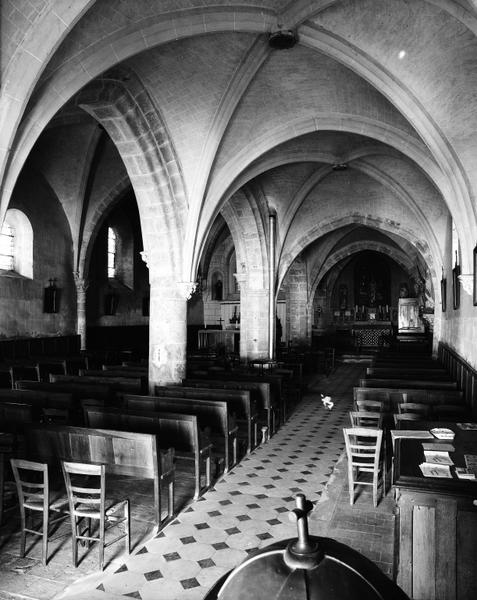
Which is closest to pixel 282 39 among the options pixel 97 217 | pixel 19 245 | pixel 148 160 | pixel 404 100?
pixel 404 100

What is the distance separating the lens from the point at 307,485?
768 cm

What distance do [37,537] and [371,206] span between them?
17566 millimetres

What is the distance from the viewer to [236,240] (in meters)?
18.9

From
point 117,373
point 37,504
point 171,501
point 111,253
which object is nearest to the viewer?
point 37,504

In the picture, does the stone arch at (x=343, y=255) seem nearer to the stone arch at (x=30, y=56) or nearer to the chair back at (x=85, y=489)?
the stone arch at (x=30, y=56)

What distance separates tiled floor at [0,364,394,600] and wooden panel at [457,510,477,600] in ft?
4.89

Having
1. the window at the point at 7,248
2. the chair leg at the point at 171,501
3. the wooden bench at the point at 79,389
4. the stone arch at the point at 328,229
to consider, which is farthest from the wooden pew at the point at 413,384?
the window at the point at 7,248

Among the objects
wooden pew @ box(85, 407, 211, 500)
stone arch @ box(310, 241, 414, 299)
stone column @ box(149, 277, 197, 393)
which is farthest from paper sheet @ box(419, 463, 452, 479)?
stone arch @ box(310, 241, 414, 299)

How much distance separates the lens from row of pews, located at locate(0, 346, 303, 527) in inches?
243

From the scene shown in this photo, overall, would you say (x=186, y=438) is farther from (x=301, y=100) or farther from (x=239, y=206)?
(x=239, y=206)

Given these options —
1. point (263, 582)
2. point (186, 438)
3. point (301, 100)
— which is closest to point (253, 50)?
point (301, 100)

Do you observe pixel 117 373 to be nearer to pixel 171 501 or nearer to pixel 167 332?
pixel 167 332

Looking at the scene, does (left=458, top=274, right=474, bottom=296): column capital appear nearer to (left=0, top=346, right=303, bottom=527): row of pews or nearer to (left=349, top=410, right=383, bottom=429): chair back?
(left=349, top=410, right=383, bottom=429): chair back

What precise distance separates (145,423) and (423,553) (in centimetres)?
462
